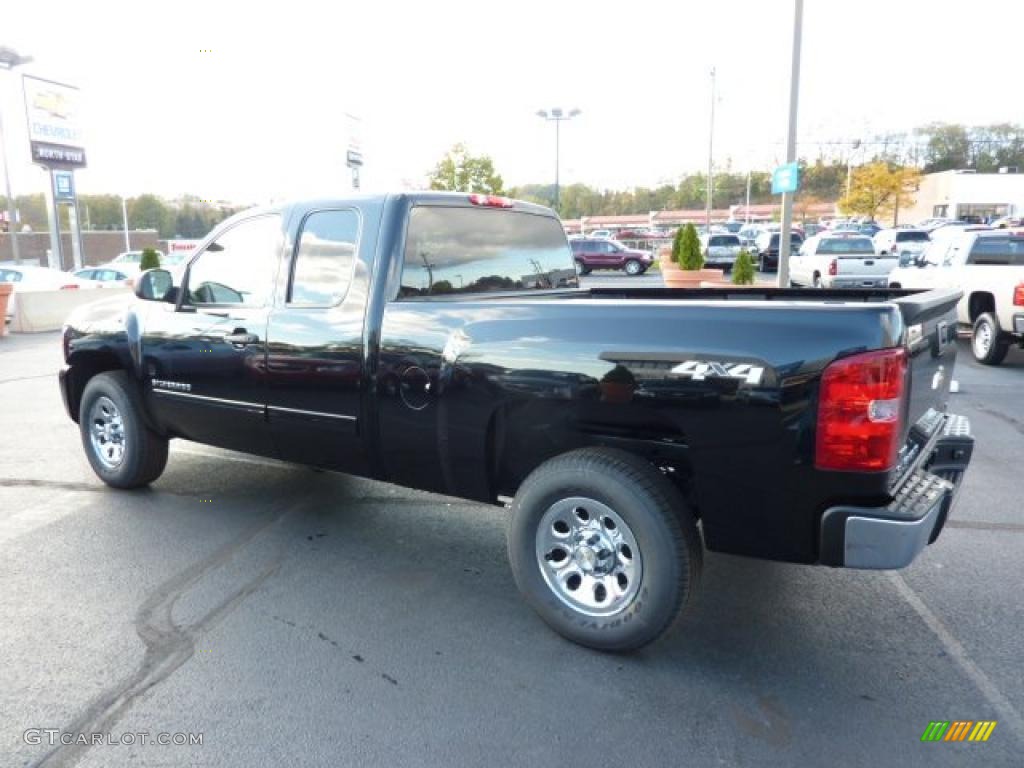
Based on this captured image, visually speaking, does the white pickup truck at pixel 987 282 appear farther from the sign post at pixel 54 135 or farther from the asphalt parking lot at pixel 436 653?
the sign post at pixel 54 135

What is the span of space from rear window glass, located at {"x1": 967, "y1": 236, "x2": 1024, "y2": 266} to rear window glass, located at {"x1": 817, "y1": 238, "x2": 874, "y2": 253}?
1093 cm

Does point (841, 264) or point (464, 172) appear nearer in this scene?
point (841, 264)

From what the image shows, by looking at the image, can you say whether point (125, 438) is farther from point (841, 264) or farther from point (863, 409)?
point (841, 264)

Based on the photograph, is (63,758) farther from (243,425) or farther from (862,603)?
(862,603)

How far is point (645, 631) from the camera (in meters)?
3.22

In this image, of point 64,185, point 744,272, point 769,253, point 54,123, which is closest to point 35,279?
point 54,123

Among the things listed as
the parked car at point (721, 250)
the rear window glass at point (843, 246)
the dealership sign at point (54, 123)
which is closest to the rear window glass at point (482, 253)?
the rear window glass at point (843, 246)

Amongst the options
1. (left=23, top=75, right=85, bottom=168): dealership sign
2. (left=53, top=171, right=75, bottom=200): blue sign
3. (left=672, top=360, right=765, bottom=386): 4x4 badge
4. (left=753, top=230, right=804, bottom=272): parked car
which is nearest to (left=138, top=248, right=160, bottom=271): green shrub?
(left=23, top=75, right=85, bottom=168): dealership sign

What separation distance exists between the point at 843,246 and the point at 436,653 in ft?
71.6

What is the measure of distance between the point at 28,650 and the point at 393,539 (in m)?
1.92

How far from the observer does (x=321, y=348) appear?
4.16 m

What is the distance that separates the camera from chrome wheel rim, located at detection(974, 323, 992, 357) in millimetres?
10719

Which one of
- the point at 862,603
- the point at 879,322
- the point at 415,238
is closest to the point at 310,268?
the point at 415,238

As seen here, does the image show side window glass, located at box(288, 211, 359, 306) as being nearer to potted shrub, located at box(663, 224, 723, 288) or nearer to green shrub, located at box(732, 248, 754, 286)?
green shrub, located at box(732, 248, 754, 286)
